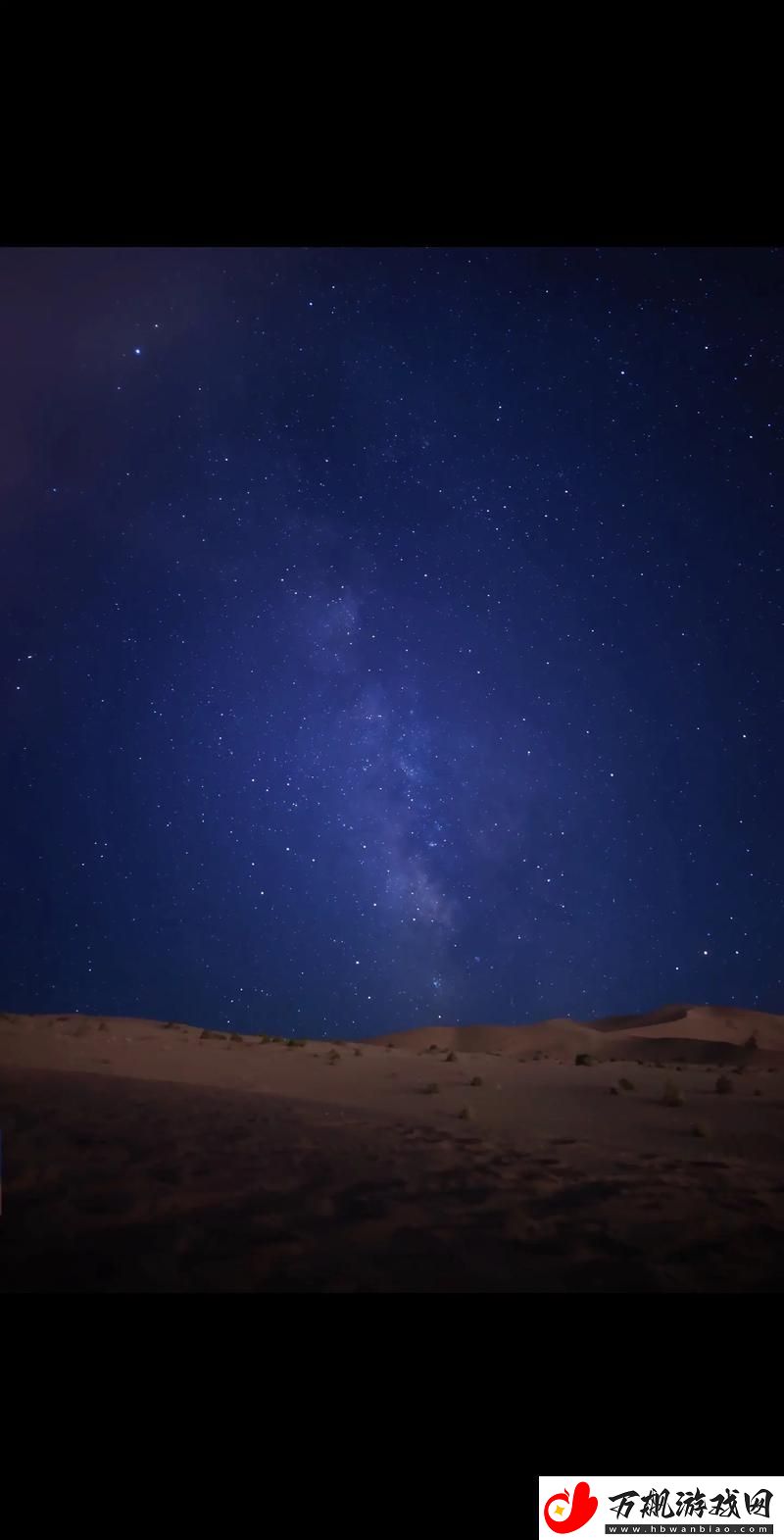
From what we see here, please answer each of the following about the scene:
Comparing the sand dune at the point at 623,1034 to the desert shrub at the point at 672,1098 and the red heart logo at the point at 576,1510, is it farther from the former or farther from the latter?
the red heart logo at the point at 576,1510

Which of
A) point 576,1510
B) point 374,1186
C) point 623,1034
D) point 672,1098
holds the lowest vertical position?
point 576,1510

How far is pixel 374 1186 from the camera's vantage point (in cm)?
520

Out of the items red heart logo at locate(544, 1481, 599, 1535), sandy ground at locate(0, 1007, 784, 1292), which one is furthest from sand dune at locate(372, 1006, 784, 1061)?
red heart logo at locate(544, 1481, 599, 1535)

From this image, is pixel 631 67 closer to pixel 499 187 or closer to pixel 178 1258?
pixel 499 187

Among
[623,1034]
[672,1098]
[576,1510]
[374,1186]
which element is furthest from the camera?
[623,1034]

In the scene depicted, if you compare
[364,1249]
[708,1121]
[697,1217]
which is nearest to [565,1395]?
[364,1249]

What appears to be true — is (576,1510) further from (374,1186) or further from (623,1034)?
(623,1034)

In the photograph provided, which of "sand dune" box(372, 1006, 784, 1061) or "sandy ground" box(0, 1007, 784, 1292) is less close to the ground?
"sand dune" box(372, 1006, 784, 1061)

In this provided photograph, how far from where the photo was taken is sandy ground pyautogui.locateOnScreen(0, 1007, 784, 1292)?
4230 millimetres

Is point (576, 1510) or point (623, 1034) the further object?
point (623, 1034)

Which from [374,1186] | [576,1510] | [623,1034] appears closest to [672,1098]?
[374,1186]

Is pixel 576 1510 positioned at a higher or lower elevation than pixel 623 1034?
A: lower

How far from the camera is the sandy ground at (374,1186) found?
167 inches

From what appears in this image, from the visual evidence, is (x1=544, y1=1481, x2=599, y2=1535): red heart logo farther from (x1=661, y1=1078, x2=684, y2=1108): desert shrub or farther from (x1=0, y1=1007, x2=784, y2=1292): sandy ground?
(x1=661, y1=1078, x2=684, y2=1108): desert shrub
